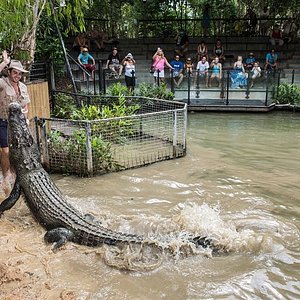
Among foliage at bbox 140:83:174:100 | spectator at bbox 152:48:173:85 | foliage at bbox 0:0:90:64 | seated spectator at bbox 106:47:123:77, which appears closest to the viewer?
foliage at bbox 0:0:90:64

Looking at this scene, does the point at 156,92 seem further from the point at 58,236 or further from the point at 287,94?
the point at 58,236

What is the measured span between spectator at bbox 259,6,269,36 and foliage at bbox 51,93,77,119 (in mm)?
13946

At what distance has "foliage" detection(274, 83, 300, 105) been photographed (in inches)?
503

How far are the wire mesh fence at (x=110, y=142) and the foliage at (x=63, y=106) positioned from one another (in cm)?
227

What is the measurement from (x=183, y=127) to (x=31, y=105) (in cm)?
283

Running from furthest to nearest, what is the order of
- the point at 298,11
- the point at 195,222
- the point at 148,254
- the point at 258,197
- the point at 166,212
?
the point at 298,11 < the point at 258,197 < the point at 166,212 < the point at 195,222 < the point at 148,254

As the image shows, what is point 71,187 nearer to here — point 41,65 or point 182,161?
point 182,161

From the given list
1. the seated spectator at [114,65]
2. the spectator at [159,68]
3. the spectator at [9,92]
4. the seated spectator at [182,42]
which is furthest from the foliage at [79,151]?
the seated spectator at [182,42]

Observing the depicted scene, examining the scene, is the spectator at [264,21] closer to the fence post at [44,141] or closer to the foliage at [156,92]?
the foliage at [156,92]

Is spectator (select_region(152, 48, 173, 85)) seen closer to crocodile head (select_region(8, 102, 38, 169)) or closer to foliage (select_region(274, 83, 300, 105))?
foliage (select_region(274, 83, 300, 105))

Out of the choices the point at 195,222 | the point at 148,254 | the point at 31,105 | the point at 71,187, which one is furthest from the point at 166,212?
the point at 31,105

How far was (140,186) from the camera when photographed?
6250mm

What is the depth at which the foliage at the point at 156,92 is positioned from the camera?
1242 centimetres

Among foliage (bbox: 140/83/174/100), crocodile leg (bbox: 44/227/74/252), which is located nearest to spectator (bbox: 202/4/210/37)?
foliage (bbox: 140/83/174/100)
